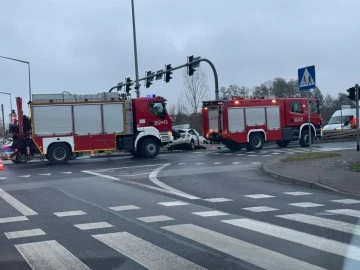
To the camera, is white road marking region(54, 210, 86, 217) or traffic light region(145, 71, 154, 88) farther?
traffic light region(145, 71, 154, 88)

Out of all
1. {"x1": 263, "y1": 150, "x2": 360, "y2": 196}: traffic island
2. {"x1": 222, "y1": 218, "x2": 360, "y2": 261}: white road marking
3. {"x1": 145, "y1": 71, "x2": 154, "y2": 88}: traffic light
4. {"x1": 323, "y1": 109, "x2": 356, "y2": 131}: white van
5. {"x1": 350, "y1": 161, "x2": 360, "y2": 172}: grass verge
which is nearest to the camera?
{"x1": 222, "y1": 218, "x2": 360, "y2": 261}: white road marking

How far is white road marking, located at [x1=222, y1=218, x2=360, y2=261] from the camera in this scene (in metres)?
7.64

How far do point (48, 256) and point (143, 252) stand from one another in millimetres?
1230

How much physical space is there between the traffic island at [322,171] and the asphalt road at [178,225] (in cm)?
52

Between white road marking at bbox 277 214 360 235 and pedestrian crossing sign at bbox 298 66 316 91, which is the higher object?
pedestrian crossing sign at bbox 298 66 316 91

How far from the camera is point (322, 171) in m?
18.0

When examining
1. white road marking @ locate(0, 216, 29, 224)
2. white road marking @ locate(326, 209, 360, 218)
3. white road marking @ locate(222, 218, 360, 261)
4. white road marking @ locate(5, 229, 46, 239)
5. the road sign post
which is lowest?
white road marking @ locate(326, 209, 360, 218)

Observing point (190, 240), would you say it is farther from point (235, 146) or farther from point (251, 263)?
point (235, 146)

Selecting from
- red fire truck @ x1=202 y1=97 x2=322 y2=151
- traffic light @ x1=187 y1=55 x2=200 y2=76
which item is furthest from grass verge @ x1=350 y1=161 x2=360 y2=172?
traffic light @ x1=187 y1=55 x2=200 y2=76

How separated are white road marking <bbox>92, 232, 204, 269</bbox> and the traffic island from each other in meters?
6.76

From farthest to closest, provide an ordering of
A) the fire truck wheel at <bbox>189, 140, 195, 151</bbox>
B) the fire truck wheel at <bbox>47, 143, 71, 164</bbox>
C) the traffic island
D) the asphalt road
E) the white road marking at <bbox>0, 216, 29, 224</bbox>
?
1. the fire truck wheel at <bbox>189, 140, 195, 151</bbox>
2. the fire truck wheel at <bbox>47, 143, 71, 164</bbox>
3. the traffic island
4. the white road marking at <bbox>0, 216, 29, 224</bbox>
5. the asphalt road

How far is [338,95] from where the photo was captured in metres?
97.8

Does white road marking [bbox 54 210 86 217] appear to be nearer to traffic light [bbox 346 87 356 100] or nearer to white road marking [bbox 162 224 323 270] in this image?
white road marking [bbox 162 224 323 270]

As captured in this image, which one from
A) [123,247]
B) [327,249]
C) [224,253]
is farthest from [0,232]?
[327,249]
